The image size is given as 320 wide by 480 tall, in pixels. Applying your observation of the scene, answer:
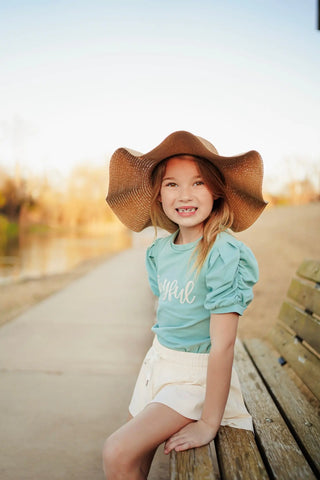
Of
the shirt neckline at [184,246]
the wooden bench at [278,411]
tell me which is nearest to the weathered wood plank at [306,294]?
the wooden bench at [278,411]

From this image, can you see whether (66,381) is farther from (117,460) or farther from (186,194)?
(186,194)

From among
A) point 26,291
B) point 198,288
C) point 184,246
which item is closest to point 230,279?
point 198,288

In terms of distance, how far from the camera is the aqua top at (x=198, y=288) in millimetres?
1603

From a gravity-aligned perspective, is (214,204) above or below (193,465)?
above

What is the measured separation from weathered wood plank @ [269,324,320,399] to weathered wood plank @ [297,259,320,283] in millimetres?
371

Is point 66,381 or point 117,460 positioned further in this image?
point 66,381

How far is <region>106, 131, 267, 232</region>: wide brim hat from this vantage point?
179 cm

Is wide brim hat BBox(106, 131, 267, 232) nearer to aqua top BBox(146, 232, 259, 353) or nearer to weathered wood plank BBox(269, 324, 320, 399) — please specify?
aqua top BBox(146, 232, 259, 353)

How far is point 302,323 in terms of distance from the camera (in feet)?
7.77

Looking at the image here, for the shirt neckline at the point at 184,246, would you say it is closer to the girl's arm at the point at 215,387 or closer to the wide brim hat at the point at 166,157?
the wide brim hat at the point at 166,157

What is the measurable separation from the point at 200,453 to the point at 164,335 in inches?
20.1

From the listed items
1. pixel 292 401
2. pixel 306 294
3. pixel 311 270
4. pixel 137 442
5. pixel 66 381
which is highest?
pixel 311 270

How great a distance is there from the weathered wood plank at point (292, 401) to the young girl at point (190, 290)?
9.3 inches

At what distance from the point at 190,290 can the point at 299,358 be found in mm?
926
